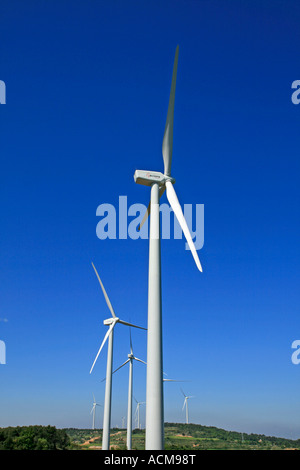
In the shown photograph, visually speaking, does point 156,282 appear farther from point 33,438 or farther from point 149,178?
point 33,438

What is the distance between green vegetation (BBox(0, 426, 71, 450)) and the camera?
7638cm

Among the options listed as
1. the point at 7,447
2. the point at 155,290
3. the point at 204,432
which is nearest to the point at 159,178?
the point at 155,290

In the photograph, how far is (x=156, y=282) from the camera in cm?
1950

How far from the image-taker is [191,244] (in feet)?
72.6

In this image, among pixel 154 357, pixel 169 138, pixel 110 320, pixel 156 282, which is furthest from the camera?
pixel 110 320

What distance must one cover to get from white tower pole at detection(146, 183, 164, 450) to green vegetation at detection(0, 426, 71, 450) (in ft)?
236

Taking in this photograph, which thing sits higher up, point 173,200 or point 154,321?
point 173,200

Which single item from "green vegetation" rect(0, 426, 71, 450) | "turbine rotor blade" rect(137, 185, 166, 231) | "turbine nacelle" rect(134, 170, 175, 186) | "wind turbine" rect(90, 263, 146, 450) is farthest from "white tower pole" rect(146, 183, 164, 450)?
"green vegetation" rect(0, 426, 71, 450)

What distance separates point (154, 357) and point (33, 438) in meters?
80.4

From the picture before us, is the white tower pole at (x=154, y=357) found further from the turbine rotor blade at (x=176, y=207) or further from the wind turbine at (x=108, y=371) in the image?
the wind turbine at (x=108, y=371)

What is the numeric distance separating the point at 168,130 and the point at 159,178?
170 inches

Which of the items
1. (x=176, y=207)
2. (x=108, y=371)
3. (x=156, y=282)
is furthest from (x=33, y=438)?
(x=156, y=282)

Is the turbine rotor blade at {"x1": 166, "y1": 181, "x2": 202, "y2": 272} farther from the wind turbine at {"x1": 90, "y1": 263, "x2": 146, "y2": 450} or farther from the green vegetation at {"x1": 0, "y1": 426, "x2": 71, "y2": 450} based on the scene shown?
the green vegetation at {"x1": 0, "y1": 426, "x2": 71, "y2": 450}
